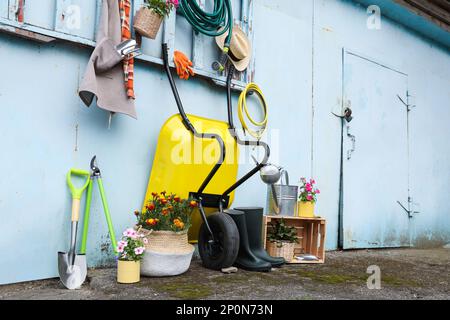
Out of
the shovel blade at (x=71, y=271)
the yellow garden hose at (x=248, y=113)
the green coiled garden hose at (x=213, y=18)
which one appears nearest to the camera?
the shovel blade at (x=71, y=271)

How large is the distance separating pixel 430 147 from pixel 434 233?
1085mm

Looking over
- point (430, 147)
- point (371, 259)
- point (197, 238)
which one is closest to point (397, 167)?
Result: point (430, 147)

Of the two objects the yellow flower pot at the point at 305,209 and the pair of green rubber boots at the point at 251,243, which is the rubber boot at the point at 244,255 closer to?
the pair of green rubber boots at the point at 251,243

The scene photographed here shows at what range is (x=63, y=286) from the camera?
2.35m

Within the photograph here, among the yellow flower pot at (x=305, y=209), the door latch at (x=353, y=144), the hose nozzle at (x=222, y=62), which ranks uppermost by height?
the hose nozzle at (x=222, y=62)

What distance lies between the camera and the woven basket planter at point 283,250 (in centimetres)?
328

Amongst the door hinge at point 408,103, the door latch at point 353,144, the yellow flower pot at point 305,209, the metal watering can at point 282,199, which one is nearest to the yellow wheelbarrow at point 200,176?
the metal watering can at point 282,199

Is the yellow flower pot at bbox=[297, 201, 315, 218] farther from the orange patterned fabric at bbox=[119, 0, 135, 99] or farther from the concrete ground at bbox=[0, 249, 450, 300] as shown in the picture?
the orange patterned fabric at bbox=[119, 0, 135, 99]

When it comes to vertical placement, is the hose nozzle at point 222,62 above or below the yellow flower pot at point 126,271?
above

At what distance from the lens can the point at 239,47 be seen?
3.41 metres

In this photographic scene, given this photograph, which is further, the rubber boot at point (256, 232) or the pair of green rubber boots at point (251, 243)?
the rubber boot at point (256, 232)

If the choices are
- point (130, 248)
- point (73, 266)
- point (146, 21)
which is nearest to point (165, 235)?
point (130, 248)

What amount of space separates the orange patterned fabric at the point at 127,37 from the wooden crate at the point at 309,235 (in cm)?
145
